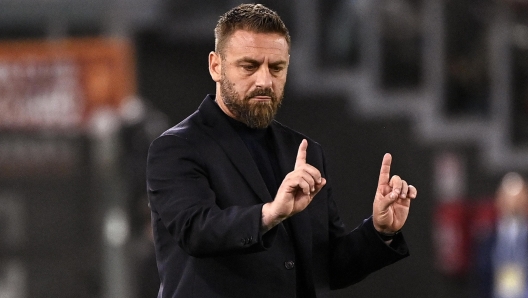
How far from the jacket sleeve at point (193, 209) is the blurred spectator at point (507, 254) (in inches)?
201

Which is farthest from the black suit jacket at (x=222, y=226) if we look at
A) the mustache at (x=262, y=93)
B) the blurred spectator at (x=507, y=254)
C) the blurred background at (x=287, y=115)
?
the blurred spectator at (x=507, y=254)

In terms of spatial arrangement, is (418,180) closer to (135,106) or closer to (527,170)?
(527,170)

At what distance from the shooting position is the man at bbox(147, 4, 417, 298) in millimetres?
2389

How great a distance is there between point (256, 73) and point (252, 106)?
86 mm

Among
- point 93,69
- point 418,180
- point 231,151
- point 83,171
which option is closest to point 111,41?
point 93,69

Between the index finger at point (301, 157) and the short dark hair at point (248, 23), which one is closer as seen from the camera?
the index finger at point (301, 157)

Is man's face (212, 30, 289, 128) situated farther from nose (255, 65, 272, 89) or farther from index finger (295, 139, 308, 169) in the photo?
index finger (295, 139, 308, 169)

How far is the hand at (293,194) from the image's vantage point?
90.5 inches

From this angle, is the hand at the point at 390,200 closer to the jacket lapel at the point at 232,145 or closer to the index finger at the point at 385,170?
the index finger at the point at 385,170

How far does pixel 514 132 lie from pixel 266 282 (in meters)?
7.22

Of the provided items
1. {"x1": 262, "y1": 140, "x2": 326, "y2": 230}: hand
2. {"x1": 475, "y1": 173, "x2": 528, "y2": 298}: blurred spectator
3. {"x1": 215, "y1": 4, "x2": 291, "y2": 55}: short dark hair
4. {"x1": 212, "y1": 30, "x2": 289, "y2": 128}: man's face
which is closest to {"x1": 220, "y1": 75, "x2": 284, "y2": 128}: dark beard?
{"x1": 212, "y1": 30, "x2": 289, "y2": 128}: man's face

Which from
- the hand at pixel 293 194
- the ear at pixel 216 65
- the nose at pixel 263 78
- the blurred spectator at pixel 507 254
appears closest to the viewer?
the hand at pixel 293 194

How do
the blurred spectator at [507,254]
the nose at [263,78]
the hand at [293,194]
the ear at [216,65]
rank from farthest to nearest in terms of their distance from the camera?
the blurred spectator at [507,254], the ear at [216,65], the nose at [263,78], the hand at [293,194]

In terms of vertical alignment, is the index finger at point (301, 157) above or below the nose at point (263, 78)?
below
